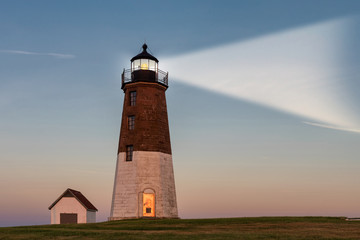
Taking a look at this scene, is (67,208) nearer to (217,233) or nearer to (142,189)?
(142,189)

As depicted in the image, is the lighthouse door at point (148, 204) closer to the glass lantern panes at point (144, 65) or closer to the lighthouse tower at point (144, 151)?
the lighthouse tower at point (144, 151)

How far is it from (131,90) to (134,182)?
30.7ft

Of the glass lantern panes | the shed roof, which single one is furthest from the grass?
the glass lantern panes

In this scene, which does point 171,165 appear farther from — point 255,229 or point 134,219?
point 255,229

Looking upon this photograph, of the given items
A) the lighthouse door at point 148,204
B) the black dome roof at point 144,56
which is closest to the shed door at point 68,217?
the lighthouse door at point 148,204

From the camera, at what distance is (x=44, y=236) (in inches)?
968

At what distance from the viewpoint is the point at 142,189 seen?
129ft

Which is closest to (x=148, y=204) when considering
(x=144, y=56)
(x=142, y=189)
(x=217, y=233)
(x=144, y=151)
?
(x=142, y=189)

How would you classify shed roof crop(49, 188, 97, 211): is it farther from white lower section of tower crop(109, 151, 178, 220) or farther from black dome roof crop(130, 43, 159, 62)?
black dome roof crop(130, 43, 159, 62)

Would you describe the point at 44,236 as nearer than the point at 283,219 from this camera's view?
Yes

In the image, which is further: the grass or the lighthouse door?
the lighthouse door

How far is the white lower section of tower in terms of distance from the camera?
39250mm

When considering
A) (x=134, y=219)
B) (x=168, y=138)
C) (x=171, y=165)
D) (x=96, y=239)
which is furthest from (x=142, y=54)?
(x=96, y=239)

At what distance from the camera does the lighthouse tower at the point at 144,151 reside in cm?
3956
